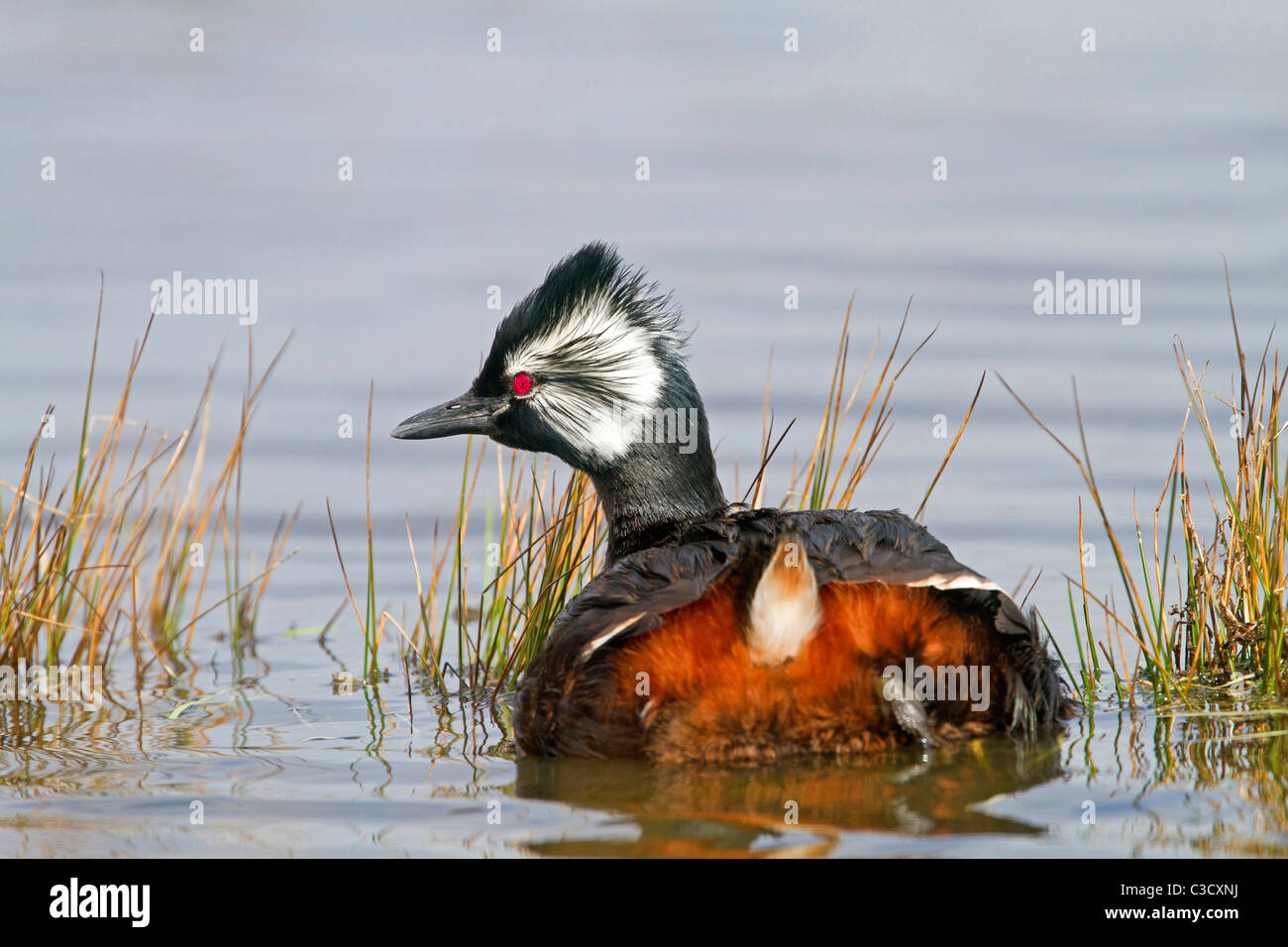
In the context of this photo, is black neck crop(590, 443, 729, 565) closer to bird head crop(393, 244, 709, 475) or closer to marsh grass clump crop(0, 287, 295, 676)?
bird head crop(393, 244, 709, 475)

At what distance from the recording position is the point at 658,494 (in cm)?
630

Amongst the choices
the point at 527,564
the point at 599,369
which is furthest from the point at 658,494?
the point at 527,564

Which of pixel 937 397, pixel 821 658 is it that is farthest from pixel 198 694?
pixel 937 397

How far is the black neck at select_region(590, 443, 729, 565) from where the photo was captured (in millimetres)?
6301

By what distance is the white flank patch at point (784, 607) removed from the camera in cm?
479

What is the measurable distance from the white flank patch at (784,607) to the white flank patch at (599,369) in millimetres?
1566

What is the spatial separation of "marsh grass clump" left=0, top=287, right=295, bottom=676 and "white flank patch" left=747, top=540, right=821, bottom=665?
8.57 feet

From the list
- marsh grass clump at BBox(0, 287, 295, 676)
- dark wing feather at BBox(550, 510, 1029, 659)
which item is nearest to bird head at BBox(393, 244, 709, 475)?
dark wing feather at BBox(550, 510, 1029, 659)

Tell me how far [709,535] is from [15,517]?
2.75 meters

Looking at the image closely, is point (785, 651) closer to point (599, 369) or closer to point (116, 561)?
point (599, 369)

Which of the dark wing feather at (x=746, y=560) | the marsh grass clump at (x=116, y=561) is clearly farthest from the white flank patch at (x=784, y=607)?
the marsh grass clump at (x=116, y=561)

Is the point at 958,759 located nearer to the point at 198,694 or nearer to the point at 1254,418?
the point at 1254,418

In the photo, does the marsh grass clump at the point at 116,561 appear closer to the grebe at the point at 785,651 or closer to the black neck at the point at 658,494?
the black neck at the point at 658,494
